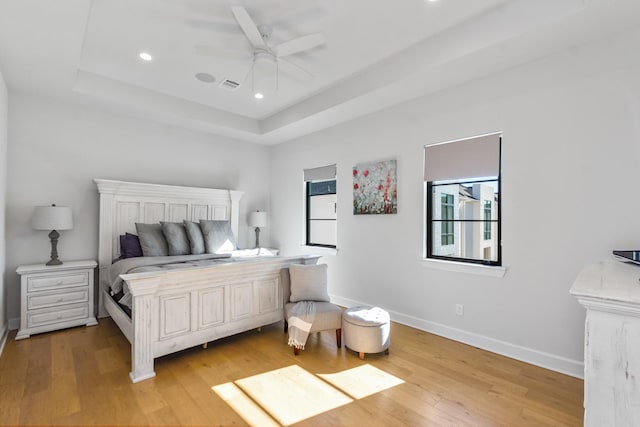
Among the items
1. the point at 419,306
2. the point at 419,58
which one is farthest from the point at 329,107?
Result: the point at 419,306

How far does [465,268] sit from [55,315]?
14.7 feet

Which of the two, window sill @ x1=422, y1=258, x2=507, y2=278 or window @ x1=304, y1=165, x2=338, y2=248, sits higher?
window @ x1=304, y1=165, x2=338, y2=248

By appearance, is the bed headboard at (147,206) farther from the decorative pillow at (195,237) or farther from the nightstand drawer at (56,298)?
the decorative pillow at (195,237)

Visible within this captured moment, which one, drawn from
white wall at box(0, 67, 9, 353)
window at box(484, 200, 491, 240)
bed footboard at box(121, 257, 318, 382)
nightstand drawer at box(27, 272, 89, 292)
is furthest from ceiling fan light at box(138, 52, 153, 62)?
window at box(484, 200, 491, 240)

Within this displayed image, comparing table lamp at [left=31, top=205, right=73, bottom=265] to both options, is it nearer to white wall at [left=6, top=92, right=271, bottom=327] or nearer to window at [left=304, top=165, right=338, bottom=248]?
white wall at [left=6, top=92, right=271, bottom=327]

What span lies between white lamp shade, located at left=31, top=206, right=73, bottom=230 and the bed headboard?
1.60ft

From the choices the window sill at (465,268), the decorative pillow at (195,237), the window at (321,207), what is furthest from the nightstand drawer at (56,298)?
the window sill at (465,268)

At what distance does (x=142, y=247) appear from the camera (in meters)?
3.78

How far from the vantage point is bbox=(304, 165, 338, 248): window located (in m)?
4.78

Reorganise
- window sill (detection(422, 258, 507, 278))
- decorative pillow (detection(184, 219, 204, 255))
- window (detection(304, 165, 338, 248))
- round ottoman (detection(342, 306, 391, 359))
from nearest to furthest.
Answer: round ottoman (detection(342, 306, 391, 359)) → window sill (detection(422, 258, 507, 278)) → decorative pillow (detection(184, 219, 204, 255)) → window (detection(304, 165, 338, 248))

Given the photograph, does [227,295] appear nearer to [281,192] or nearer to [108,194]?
[108,194]

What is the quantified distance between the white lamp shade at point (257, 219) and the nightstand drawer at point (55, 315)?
2443 mm

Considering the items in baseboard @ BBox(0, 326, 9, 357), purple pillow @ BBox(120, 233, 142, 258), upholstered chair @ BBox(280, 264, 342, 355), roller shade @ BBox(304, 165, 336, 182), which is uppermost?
roller shade @ BBox(304, 165, 336, 182)

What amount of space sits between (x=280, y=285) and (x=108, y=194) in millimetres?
2566
